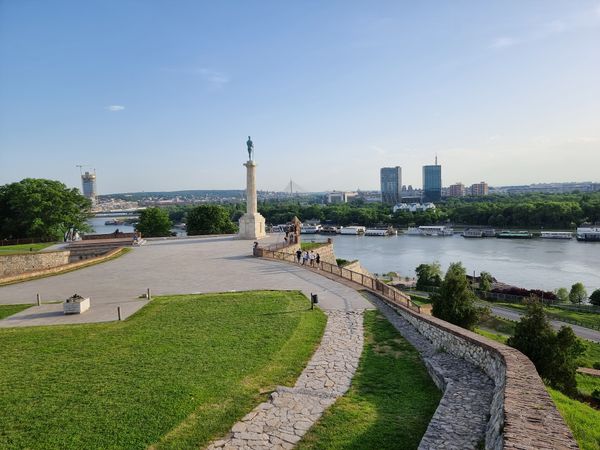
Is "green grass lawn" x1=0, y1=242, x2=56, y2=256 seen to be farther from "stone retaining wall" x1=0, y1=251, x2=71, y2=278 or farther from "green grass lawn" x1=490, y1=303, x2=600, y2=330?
"green grass lawn" x1=490, y1=303, x2=600, y2=330

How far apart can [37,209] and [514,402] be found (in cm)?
3371

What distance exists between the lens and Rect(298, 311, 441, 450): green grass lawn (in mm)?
5613

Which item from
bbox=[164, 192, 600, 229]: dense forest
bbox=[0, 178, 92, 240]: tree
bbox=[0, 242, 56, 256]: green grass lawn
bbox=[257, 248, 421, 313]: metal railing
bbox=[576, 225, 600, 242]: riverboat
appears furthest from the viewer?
bbox=[164, 192, 600, 229]: dense forest

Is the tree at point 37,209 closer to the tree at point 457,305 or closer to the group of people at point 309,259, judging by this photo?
the group of people at point 309,259

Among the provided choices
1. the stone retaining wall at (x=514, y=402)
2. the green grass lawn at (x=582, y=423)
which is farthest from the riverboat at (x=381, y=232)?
the green grass lawn at (x=582, y=423)

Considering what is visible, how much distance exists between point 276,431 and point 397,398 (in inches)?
83.1

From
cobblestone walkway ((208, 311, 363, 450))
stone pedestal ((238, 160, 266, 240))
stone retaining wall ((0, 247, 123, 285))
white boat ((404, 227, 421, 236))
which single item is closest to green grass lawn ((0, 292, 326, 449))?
cobblestone walkway ((208, 311, 363, 450))

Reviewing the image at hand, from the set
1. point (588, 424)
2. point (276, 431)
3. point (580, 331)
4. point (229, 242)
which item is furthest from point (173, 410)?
point (580, 331)

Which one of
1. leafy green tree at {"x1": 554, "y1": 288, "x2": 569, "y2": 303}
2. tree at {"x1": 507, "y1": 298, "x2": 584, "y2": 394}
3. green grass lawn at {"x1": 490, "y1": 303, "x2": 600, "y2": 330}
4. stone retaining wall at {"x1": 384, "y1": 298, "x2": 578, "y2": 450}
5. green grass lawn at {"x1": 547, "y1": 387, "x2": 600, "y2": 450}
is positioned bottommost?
green grass lawn at {"x1": 490, "y1": 303, "x2": 600, "y2": 330}

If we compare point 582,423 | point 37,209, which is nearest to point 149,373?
point 582,423

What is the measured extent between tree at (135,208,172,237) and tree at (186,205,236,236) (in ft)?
8.10

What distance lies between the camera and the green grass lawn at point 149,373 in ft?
19.2

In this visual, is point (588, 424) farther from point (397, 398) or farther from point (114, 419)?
point (114, 419)

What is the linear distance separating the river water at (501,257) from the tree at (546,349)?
29.8 meters
